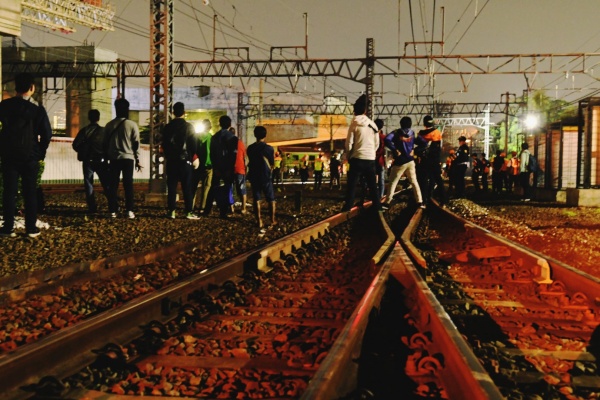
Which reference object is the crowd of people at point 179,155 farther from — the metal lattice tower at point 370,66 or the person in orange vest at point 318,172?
the metal lattice tower at point 370,66

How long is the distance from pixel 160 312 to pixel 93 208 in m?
9.14

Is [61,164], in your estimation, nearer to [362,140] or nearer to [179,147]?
[179,147]

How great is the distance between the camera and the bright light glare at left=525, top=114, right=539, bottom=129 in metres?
27.2

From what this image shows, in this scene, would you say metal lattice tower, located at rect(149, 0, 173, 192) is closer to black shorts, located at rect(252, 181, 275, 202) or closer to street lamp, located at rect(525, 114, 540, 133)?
black shorts, located at rect(252, 181, 275, 202)

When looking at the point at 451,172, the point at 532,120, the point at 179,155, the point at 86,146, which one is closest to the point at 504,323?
the point at 179,155

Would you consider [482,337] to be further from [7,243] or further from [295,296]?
[7,243]

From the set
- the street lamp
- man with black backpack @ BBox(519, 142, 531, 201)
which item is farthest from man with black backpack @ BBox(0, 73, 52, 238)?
the street lamp

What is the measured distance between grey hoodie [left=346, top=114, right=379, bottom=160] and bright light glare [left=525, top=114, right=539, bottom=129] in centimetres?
1738

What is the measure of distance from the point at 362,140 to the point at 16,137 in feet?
19.1

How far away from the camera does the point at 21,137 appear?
26.3 feet

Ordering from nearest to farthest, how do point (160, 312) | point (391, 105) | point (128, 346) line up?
point (128, 346) < point (160, 312) < point (391, 105)

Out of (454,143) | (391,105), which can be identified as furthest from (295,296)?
(454,143)

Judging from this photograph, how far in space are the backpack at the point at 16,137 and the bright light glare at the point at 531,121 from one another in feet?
75.1

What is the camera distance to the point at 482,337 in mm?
3922
